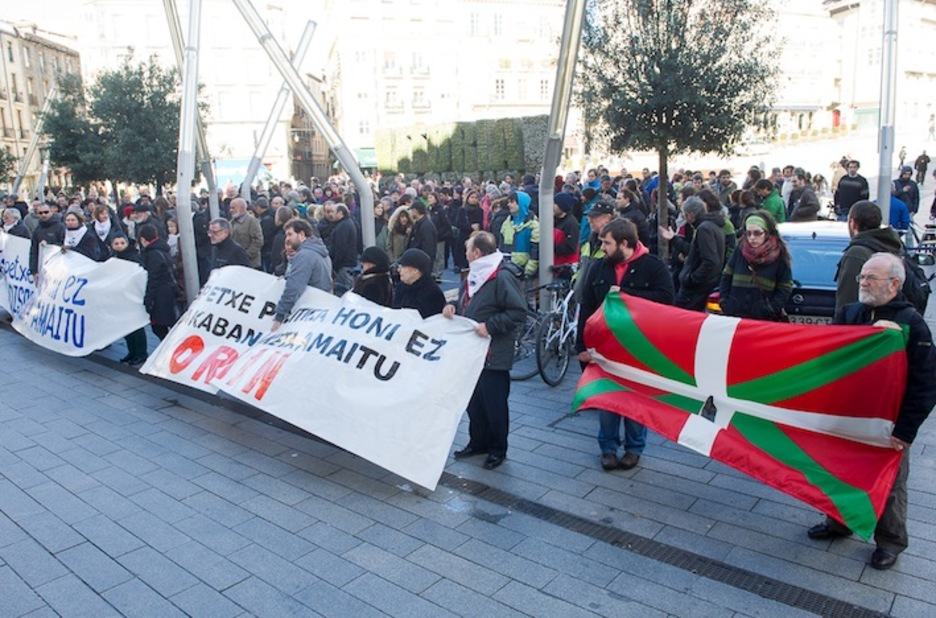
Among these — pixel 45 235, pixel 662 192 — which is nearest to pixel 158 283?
pixel 45 235

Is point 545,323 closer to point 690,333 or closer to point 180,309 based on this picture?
point 690,333

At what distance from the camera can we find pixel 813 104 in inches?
2837

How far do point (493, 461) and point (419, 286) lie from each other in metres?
1.51

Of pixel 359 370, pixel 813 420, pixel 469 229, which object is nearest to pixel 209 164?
pixel 469 229

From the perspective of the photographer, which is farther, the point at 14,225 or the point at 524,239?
the point at 14,225

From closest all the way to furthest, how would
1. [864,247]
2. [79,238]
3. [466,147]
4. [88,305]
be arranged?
[864,247]
[88,305]
[79,238]
[466,147]

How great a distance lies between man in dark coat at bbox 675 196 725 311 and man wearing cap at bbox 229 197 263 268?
6.59 metres

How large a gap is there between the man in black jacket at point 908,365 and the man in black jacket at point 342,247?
7.04m

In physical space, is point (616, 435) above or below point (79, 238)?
below

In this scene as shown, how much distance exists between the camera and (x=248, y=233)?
1123 cm

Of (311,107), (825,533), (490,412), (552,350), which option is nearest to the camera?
(825,533)

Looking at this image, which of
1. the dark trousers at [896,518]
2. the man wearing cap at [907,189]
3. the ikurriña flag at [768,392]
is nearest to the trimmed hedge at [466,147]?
the man wearing cap at [907,189]

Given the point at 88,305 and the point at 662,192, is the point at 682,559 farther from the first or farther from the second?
the point at 662,192

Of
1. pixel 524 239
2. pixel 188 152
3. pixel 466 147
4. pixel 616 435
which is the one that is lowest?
pixel 616 435
